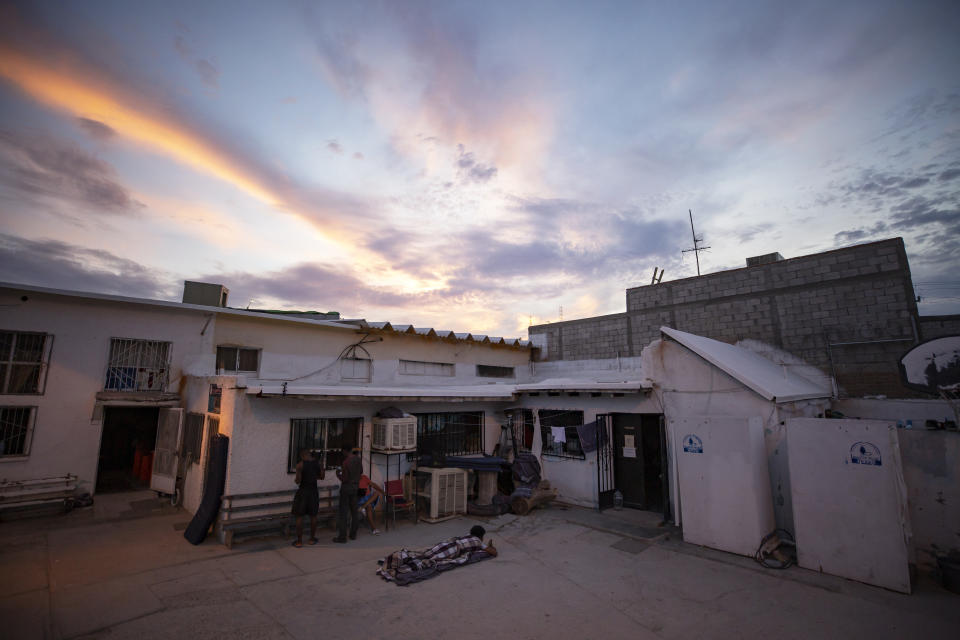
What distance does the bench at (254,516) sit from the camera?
836 cm

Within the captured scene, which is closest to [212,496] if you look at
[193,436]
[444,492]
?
[193,436]

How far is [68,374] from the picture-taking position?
10.9 m

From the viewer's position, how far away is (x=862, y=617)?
572cm

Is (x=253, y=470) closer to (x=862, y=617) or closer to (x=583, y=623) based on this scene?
(x=583, y=623)

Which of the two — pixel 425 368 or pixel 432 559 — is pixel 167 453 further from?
pixel 425 368

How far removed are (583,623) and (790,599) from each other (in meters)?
3.27

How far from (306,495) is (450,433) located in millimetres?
5263

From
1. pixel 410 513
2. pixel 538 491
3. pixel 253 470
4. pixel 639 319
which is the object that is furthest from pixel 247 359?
pixel 639 319

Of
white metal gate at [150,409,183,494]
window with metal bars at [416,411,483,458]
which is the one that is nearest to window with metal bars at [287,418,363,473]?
window with metal bars at [416,411,483,458]

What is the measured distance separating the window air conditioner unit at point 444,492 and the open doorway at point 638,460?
14.2ft

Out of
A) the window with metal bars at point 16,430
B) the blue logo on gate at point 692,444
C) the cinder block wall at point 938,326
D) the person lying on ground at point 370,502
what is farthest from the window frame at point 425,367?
the cinder block wall at point 938,326

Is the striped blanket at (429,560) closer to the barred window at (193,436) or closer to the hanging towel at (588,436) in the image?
the hanging towel at (588,436)

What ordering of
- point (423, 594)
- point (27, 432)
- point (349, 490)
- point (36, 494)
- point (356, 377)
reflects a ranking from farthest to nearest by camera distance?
point (356, 377)
point (27, 432)
point (36, 494)
point (349, 490)
point (423, 594)

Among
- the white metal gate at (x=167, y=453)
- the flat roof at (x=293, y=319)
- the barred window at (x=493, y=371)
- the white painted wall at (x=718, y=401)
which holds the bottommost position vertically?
the white metal gate at (x=167, y=453)
